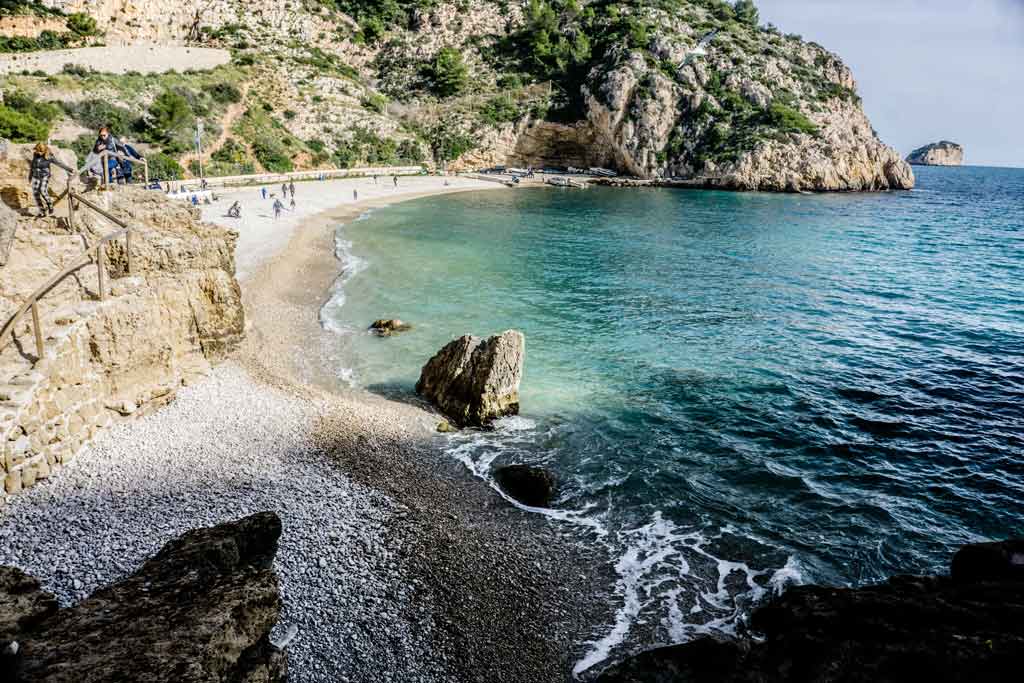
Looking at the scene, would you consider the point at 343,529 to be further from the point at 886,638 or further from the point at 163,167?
the point at 163,167

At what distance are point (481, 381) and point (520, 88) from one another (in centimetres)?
8773

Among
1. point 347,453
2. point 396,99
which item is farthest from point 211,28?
point 347,453

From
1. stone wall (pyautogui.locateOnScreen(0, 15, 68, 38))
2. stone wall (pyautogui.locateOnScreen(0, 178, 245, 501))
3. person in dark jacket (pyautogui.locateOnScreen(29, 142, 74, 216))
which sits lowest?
stone wall (pyautogui.locateOnScreen(0, 178, 245, 501))

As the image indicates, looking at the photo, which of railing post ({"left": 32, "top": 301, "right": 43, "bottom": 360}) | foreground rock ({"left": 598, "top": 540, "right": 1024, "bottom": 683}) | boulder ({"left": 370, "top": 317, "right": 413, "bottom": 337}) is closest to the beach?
foreground rock ({"left": 598, "top": 540, "right": 1024, "bottom": 683})

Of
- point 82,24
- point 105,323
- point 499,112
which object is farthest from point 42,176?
point 499,112

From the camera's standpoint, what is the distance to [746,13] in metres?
112

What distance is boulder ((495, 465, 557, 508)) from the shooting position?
1173cm

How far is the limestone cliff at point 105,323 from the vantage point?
34.5ft

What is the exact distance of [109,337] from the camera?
12.4 m

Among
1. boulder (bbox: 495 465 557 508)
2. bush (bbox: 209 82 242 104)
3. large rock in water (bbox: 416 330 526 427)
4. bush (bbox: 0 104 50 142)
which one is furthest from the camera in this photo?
bush (bbox: 209 82 242 104)

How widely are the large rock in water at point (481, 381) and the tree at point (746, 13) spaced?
117m

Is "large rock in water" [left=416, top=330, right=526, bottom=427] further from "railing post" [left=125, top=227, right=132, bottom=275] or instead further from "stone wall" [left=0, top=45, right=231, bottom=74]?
"stone wall" [left=0, top=45, right=231, bottom=74]

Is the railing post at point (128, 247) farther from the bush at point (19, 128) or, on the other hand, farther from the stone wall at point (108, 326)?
the bush at point (19, 128)

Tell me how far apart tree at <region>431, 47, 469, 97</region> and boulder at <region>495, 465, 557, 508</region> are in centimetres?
8877
